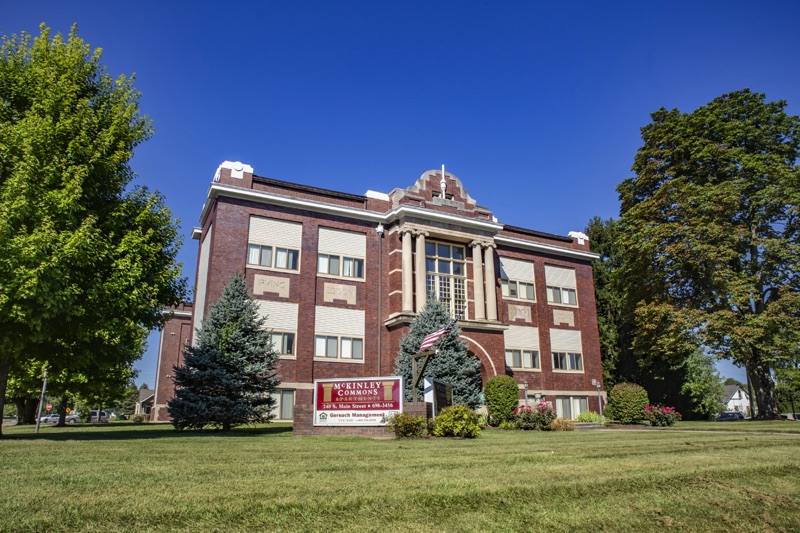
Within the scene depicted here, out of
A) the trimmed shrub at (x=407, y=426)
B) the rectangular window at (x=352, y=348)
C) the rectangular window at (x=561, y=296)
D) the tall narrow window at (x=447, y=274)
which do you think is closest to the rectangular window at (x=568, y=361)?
the rectangular window at (x=561, y=296)

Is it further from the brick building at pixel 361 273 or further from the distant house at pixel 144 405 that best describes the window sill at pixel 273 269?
the distant house at pixel 144 405

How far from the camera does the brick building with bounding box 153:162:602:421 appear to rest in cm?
3062

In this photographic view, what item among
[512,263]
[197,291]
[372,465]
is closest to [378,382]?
→ [372,465]

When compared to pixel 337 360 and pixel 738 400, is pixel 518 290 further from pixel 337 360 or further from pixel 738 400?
pixel 738 400

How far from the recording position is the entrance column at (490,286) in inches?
1352

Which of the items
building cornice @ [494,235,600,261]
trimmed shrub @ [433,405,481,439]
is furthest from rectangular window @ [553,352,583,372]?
trimmed shrub @ [433,405,481,439]

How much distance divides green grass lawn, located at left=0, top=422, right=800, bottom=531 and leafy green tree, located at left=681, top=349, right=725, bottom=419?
36252mm

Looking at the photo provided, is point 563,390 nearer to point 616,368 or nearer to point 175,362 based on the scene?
point 616,368

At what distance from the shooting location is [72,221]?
16531 millimetres

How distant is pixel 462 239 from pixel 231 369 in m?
17.6

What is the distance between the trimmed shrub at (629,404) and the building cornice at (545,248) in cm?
1376

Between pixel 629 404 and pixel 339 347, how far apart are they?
53.0ft

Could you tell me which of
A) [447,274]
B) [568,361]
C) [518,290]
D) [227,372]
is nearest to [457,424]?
[227,372]

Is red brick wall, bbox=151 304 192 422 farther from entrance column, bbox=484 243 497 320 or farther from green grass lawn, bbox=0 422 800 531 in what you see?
green grass lawn, bbox=0 422 800 531
